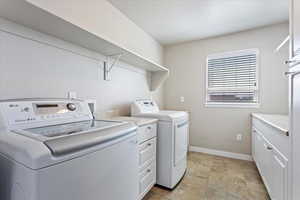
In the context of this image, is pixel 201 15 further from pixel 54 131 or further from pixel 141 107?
pixel 54 131

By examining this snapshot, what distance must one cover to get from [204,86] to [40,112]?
270cm

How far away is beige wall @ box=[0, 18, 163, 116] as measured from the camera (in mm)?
1027

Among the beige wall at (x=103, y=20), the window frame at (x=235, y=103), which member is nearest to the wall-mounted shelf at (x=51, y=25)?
the beige wall at (x=103, y=20)

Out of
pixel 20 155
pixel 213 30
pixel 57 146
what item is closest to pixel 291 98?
pixel 57 146

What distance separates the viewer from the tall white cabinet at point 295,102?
0.92 metres

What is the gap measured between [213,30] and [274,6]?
2.72ft

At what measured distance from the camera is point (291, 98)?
104cm

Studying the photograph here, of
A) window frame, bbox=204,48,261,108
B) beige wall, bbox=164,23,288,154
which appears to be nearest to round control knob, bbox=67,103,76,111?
beige wall, bbox=164,23,288,154

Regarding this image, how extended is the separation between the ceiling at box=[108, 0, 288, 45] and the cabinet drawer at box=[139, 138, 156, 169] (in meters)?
1.72

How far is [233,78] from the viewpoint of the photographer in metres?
2.72

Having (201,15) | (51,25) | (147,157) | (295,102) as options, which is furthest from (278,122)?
→ (51,25)

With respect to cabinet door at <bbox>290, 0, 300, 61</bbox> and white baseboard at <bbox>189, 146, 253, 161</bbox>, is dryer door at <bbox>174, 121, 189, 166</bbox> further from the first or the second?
cabinet door at <bbox>290, 0, 300, 61</bbox>

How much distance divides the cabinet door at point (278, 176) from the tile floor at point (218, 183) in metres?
0.44

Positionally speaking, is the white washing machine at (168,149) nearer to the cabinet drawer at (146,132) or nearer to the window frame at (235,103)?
the cabinet drawer at (146,132)
